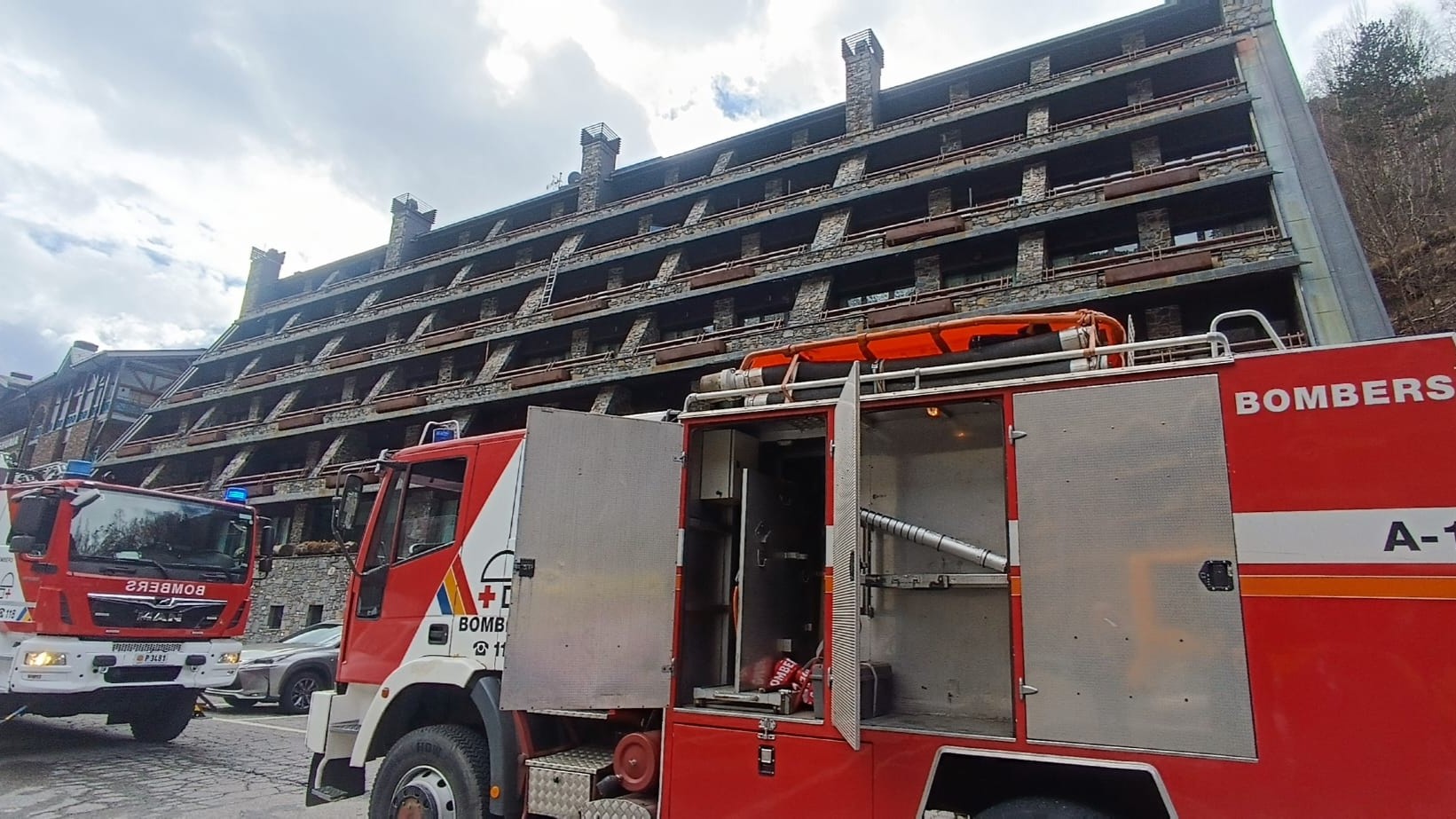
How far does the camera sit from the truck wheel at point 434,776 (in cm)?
484

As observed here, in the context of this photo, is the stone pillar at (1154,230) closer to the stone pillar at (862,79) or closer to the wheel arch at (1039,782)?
the stone pillar at (862,79)

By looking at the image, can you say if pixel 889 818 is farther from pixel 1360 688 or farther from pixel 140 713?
pixel 140 713

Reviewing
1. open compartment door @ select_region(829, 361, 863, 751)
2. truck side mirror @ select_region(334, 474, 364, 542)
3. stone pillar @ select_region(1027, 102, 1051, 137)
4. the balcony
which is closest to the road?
truck side mirror @ select_region(334, 474, 364, 542)

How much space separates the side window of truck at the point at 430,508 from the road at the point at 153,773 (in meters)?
2.80

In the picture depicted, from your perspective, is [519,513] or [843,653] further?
[519,513]

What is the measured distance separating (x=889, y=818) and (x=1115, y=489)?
182 cm

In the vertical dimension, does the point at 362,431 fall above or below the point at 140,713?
above

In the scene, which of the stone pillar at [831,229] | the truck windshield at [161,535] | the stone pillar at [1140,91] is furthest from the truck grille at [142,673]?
the stone pillar at [1140,91]

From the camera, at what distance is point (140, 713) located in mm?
9445

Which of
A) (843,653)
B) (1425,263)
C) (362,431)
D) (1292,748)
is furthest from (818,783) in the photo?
(362,431)

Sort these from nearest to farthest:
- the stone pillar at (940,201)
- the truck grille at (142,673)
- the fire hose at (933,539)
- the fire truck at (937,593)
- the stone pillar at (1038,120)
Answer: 1. the fire truck at (937,593)
2. the fire hose at (933,539)
3. the truck grille at (142,673)
4. the stone pillar at (1038,120)
5. the stone pillar at (940,201)

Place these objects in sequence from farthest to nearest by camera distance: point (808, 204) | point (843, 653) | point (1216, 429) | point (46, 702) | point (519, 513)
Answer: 1. point (808, 204)
2. point (46, 702)
3. point (519, 513)
4. point (843, 653)
5. point (1216, 429)

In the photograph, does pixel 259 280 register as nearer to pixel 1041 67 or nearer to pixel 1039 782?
pixel 1041 67

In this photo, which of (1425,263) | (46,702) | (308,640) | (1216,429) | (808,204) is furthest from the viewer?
(808,204)
